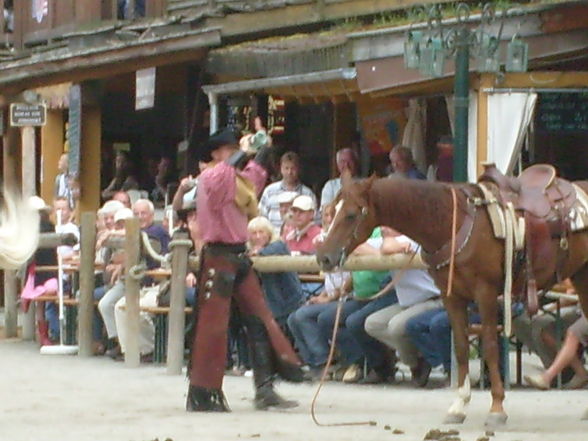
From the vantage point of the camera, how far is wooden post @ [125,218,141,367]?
15422 mm

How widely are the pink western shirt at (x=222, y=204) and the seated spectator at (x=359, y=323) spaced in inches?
77.1

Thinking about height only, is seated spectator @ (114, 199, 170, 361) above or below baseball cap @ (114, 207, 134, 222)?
below

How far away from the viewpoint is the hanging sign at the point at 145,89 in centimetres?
2070

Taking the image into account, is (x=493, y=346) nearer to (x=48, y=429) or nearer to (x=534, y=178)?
(x=534, y=178)

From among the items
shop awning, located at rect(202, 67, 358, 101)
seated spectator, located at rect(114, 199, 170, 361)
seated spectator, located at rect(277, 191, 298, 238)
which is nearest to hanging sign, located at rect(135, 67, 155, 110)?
shop awning, located at rect(202, 67, 358, 101)

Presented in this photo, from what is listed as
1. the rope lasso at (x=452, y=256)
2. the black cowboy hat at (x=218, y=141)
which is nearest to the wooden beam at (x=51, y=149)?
the black cowboy hat at (x=218, y=141)

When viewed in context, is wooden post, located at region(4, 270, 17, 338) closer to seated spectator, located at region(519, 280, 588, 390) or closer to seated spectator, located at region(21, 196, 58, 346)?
seated spectator, located at region(21, 196, 58, 346)

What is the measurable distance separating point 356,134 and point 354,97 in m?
2.07

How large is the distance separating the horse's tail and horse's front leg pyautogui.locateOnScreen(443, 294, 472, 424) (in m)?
2.62

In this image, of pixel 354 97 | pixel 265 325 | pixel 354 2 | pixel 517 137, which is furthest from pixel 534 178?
pixel 354 2

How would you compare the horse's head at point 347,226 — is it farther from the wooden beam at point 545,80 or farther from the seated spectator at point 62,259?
the seated spectator at point 62,259

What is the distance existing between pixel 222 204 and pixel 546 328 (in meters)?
2.98

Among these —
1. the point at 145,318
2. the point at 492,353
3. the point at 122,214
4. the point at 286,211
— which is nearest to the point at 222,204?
the point at 492,353

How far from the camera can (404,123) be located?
18922 mm
